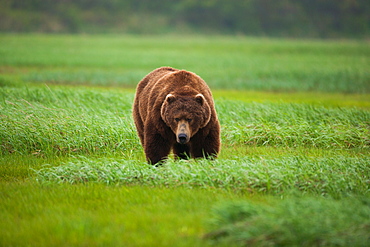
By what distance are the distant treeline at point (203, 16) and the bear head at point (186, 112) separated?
87183 millimetres

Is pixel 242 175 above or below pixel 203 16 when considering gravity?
above

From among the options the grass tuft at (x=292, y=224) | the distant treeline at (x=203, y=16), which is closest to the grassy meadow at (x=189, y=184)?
the grass tuft at (x=292, y=224)

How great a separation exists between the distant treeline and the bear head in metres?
87.2

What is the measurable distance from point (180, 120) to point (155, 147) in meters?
0.70

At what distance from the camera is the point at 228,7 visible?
108m

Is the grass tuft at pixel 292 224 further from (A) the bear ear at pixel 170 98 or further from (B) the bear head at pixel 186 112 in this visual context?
→ (A) the bear ear at pixel 170 98

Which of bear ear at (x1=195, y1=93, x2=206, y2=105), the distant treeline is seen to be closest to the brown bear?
bear ear at (x1=195, y1=93, x2=206, y2=105)

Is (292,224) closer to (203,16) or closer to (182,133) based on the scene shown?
(182,133)

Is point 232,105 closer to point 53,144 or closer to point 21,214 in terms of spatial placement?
point 53,144

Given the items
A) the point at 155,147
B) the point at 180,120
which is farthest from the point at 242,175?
the point at 155,147

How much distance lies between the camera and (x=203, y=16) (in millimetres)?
106125

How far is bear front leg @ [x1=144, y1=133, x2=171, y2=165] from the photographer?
655 centimetres

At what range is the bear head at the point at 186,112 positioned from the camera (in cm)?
618

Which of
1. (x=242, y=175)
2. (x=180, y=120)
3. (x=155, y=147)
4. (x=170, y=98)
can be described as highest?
(x=170, y=98)
